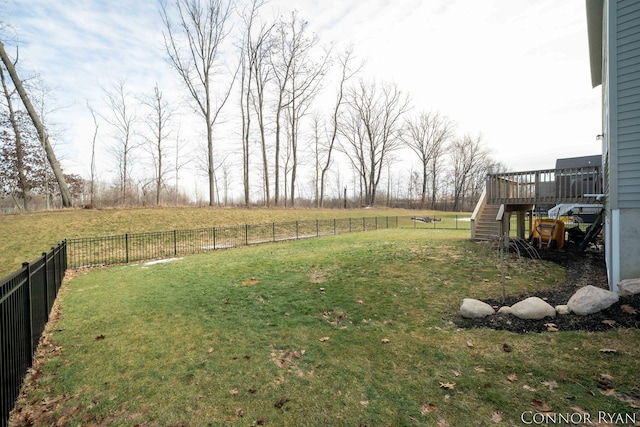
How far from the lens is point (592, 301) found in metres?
4.35

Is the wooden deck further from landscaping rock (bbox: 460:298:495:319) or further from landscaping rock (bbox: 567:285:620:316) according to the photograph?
landscaping rock (bbox: 460:298:495:319)

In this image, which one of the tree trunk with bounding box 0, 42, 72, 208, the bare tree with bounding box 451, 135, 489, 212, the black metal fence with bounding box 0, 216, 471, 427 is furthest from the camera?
the bare tree with bounding box 451, 135, 489, 212

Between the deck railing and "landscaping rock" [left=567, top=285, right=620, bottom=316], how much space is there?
427 cm

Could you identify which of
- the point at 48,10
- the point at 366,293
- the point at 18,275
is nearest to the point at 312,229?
the point at 366,293

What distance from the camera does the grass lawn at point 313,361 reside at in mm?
2660

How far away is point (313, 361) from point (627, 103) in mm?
7160

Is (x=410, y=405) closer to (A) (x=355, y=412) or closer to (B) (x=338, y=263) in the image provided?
(A) (x=355, y=412)

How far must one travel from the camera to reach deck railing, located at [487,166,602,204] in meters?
8.40

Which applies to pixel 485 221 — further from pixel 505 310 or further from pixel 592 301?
pixel 505 310

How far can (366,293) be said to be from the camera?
19.8ft

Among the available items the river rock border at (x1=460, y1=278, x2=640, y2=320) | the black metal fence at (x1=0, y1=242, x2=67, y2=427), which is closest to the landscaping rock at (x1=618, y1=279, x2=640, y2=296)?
the river rock border at (x1=460, y1=278, x2=640, y2=320)

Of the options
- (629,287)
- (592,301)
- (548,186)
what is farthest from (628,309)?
(548,186)

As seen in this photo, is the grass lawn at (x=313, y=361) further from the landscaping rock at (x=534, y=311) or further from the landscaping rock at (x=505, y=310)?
the landscaping rock at (x=505, y=310)

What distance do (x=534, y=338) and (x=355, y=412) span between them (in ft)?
9.52
